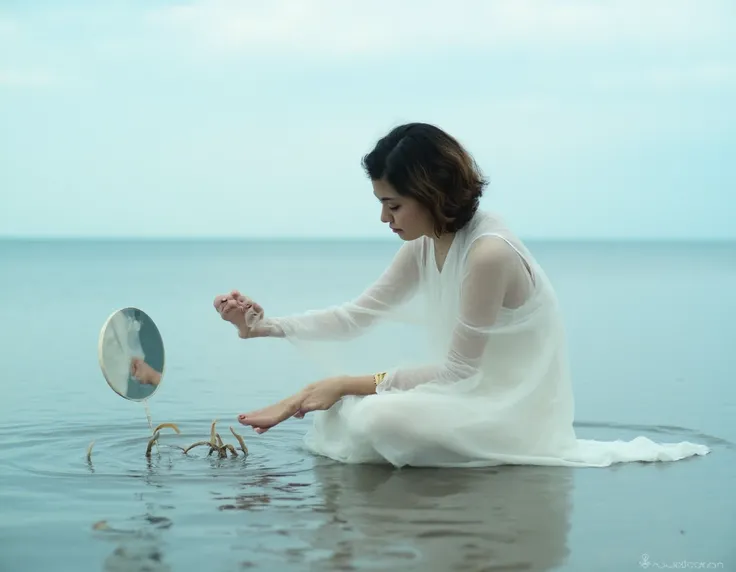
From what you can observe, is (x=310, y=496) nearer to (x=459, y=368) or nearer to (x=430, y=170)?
(x=459, y=368)

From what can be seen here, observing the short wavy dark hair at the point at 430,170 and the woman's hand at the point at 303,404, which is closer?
the short wavy dark hair at the point at 430,170

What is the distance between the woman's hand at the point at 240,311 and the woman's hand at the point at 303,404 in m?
0.39

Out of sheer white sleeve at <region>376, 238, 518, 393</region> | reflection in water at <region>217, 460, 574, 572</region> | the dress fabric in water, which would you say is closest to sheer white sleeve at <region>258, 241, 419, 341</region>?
the dress fabric in water

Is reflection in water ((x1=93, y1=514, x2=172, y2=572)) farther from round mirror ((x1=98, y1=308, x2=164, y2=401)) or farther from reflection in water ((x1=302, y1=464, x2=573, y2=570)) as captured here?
round mirror ((x1=98, y1=308, x2=164, y2=401))

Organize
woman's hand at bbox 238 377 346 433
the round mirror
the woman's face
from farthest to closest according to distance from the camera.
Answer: woman's hand at bbox 238 377 346 433 → the woman's face → the round mirror

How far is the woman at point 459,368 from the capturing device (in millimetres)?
4266

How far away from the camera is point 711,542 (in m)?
3.32

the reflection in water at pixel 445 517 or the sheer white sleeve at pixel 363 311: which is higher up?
the sheer white sleeve at pixel 363 311

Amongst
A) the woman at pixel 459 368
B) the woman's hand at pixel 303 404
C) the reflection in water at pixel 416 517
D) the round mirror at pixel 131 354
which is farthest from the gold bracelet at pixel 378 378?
the round mirror at pixel 131 354

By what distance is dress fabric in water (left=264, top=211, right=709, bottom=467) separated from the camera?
4.27 m

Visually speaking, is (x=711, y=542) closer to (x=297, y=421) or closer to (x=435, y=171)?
(x=435, y=171)

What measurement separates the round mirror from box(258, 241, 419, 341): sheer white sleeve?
2.08 feet

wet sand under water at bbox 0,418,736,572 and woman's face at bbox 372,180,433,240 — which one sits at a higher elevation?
woman's face at bbox 372,180,433,240

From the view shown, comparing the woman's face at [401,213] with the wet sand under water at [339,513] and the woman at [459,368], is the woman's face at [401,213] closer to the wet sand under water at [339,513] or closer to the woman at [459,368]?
the woman at [459,368]
